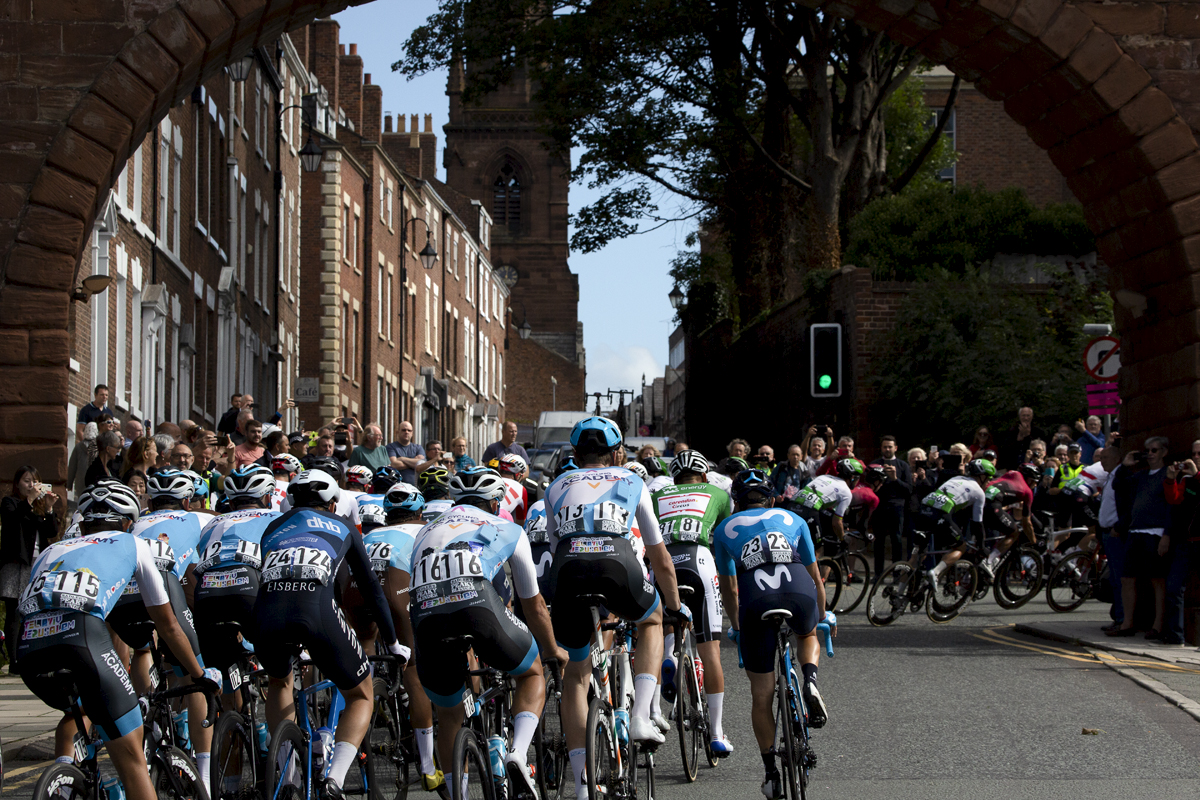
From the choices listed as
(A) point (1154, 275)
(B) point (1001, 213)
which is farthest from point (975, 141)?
(A) point (1154, 275)

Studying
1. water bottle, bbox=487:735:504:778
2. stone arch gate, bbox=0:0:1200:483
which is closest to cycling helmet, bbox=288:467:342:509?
water bottle, bbox=487:735:504:778

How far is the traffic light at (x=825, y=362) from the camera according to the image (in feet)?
73.6

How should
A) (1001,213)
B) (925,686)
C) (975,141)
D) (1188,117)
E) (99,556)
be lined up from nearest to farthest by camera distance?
(99,556)
(925,686)
(1188,117)
(1001,213)
(975,141)

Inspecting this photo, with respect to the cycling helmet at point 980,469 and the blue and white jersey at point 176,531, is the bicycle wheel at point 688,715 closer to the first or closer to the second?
the blue and white jersey at point 176,531

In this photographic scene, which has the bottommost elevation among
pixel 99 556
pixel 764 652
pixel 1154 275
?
pixel 764 652

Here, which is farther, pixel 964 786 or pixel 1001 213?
pixel 1001 213

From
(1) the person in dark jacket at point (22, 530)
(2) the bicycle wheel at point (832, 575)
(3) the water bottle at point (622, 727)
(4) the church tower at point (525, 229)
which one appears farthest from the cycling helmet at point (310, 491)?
(4) the church tower at point (525, 229)

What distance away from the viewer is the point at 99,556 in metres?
7.29

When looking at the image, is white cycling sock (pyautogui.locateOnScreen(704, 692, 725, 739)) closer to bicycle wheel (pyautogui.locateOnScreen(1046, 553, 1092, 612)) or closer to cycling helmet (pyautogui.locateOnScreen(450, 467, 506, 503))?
cycling helmet (pyautogui.locateOnScreen(450, 467, 506, 503))

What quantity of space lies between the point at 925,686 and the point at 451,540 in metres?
6.75

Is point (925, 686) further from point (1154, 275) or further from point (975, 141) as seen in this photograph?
point (975, 141)

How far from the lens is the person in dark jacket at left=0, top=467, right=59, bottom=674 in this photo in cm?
1347

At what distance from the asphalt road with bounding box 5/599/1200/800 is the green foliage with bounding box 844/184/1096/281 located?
14.3m

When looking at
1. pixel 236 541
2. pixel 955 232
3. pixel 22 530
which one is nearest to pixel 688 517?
pixel 236 541
